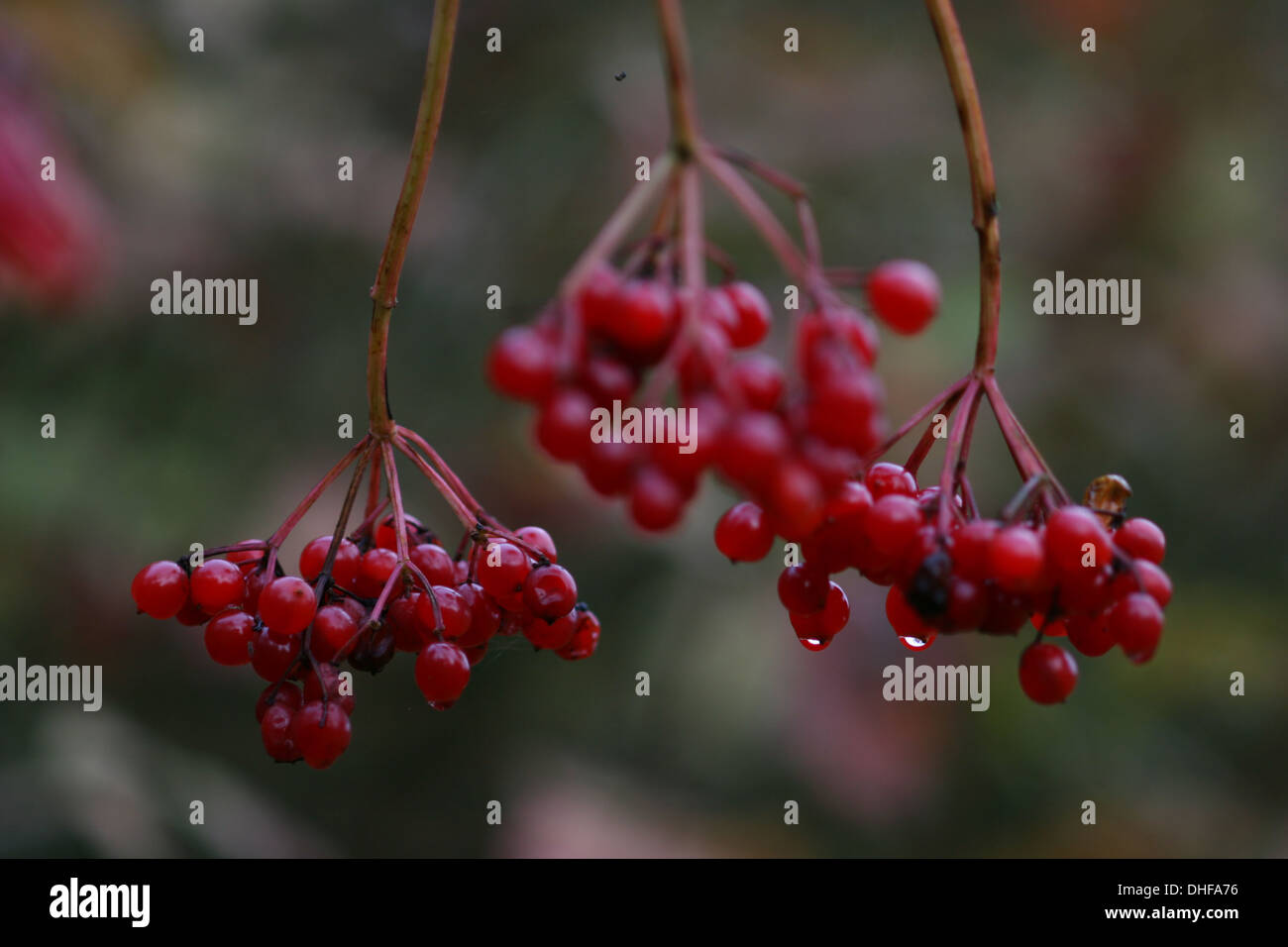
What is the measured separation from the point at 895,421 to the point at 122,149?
7.05ft

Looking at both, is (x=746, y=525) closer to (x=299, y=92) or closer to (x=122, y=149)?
(x=122, y=149)

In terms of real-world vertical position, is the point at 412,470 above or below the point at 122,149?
below

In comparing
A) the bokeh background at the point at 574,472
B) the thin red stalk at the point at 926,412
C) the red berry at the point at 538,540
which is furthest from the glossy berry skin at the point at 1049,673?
the bokeh background at the point at 574,472

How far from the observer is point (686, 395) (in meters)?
0.80

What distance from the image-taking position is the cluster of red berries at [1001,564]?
38.5 inches

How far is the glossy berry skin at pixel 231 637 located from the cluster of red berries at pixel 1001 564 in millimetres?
493

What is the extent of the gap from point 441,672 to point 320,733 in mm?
136

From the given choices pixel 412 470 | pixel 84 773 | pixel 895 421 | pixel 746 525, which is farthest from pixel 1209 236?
pixel 84 773

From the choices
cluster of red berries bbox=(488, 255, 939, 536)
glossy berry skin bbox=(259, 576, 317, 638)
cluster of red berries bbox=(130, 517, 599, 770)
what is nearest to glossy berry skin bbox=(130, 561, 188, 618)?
cluster of red berries bbox=(130, 517, 599, 770)

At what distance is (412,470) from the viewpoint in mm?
3365

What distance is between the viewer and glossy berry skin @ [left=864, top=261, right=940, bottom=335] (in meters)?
0.86

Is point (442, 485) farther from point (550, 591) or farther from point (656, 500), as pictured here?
point (656, 500)

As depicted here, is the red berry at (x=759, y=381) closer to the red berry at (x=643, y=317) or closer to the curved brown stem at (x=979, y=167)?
the red berry at (x=643, y=317)

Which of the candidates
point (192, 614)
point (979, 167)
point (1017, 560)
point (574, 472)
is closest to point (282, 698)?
point (192, 614)
